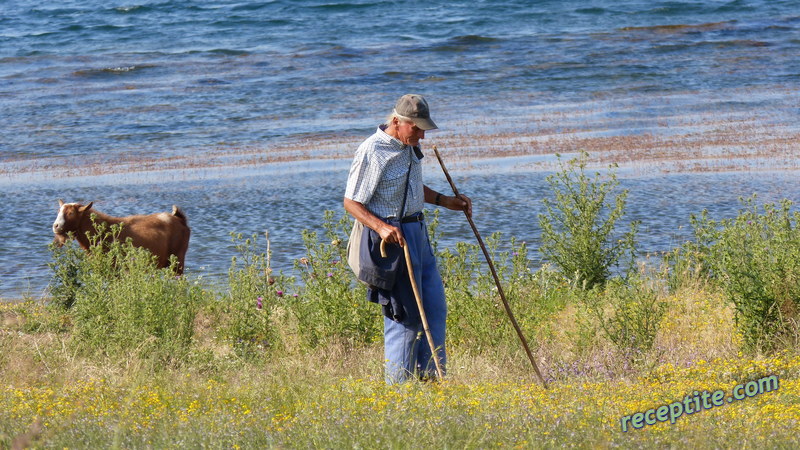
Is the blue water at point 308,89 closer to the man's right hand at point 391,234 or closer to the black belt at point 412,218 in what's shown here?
the black belt at point 412,218

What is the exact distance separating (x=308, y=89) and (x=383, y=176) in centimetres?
1945

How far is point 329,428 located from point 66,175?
1350 cm

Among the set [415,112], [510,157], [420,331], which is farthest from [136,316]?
[510,157]

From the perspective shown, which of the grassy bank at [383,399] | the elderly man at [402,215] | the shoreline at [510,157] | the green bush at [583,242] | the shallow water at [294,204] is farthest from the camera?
the shoreline at [510,157]

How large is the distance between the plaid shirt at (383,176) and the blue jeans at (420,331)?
166mm

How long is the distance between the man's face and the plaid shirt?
4cm

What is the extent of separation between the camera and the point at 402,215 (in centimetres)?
624

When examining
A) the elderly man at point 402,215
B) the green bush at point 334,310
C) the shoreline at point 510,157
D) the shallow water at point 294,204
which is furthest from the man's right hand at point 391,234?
the shoreline at point 510,157

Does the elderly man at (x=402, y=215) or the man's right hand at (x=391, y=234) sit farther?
the elderly man at (x=402, y=215)

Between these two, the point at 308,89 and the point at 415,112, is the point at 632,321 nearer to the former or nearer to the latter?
the point at 415,112

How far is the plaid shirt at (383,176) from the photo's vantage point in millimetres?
6117

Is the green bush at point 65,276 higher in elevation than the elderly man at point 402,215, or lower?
lower

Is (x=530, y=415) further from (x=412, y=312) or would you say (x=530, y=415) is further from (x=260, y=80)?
(x=260, y=80)

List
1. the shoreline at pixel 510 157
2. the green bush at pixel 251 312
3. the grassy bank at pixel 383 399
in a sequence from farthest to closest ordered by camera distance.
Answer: the shoreline at pixel 510 157 < the green bush at pixel 251 312 < the grassy bank at pixel 383 399
